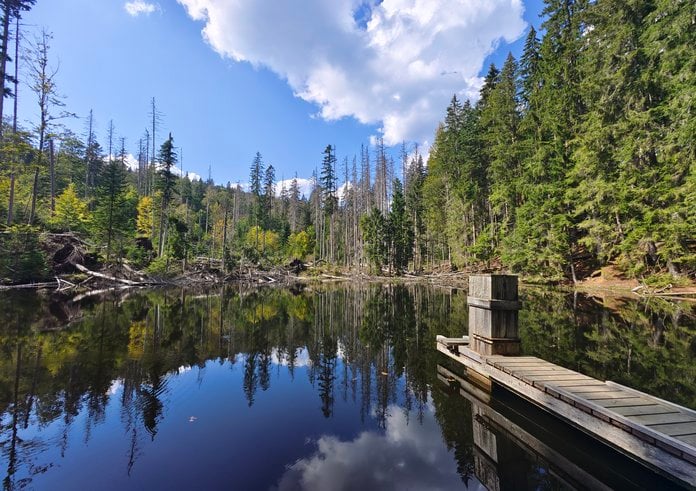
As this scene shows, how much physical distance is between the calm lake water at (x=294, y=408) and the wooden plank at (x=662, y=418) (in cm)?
61

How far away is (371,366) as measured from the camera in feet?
26.5

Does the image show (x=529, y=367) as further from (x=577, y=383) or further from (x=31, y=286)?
(x=31, y=286)

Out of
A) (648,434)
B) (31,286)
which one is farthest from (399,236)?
(648,434)

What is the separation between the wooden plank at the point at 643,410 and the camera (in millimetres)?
3803

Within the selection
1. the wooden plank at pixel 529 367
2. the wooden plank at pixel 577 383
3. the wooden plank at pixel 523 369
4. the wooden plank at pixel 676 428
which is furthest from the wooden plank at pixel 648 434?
the wooden plank at pixel 529 367

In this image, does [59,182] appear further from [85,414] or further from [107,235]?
[85,414]

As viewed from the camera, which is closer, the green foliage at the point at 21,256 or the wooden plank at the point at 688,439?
the wooden plank at the point at 688,439

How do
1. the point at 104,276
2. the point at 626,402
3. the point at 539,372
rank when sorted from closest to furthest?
the point at 626,402 < the point at 539,372 < the point at 104,276

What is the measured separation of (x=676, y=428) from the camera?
3420 millimetres

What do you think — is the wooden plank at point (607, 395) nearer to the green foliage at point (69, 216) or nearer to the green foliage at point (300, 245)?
the green foliage at point (69, 216)

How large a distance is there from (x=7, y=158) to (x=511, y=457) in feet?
109

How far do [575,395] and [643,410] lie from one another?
69 centimetres

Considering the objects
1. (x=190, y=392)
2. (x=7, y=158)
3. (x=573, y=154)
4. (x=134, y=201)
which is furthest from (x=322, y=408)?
(x=134, y=201)

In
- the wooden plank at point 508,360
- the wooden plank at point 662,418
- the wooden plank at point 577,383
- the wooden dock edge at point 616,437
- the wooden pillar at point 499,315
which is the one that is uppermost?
the wooden pillar at point 499,315
